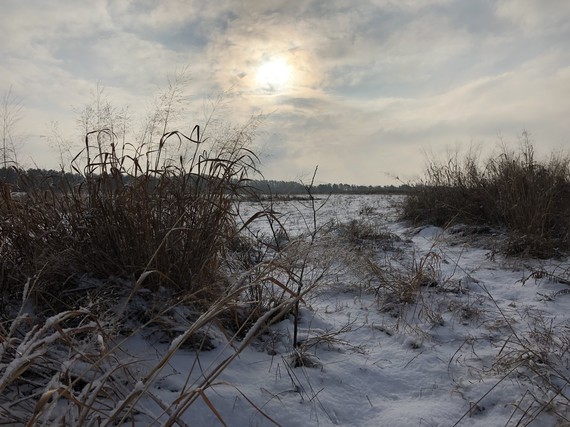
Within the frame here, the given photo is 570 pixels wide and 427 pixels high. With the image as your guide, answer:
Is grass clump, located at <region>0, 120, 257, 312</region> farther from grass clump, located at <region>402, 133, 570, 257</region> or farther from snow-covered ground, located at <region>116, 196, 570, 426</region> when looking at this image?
grass clump, located at <region>402, 133, 570, 257</region>

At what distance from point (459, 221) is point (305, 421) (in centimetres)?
526

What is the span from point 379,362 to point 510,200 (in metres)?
3.83

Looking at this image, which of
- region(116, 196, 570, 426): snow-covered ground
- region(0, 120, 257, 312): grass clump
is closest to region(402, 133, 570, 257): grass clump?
region(116, 196, 570, 426): snow-covered ground

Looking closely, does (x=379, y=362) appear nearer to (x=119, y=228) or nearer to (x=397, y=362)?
(x=397, y=362)

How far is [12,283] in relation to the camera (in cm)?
195

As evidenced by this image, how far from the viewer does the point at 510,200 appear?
4.81 m

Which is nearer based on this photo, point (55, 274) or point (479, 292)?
point (55, 274)

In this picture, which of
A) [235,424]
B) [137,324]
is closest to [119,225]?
[137,324]

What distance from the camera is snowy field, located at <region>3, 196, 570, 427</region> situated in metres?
1.43

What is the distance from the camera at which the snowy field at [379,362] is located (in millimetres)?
1433

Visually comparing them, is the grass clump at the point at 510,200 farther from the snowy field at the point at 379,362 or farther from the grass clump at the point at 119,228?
the grass clump at the point at 119,228

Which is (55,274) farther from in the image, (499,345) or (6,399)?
(499,345)

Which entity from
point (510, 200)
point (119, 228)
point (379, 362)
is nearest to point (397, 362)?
point (379, 362)

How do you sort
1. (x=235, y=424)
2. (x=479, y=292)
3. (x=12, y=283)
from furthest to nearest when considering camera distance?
(x=479, y=292) → (x=12, y=283) → (x=235, y=424)
